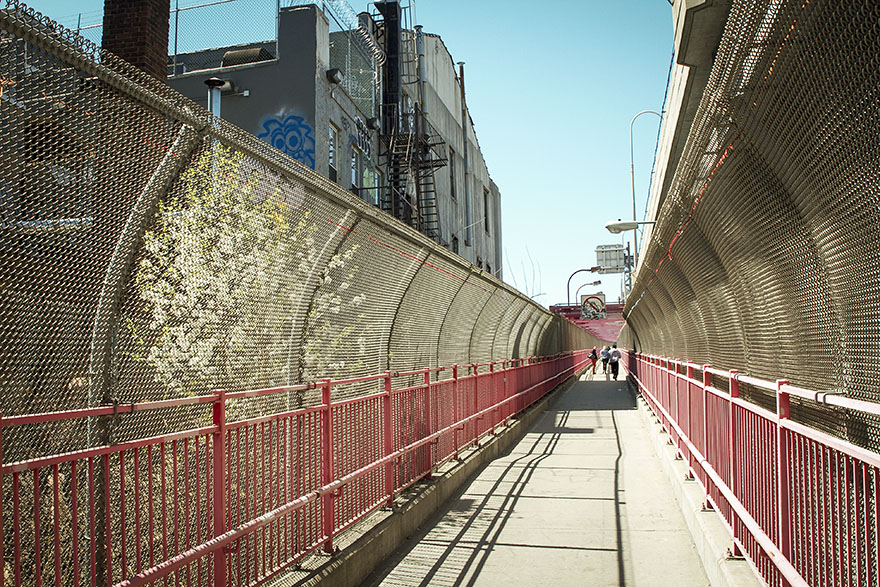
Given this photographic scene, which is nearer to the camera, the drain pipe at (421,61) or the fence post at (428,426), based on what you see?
the fence post at (428,426)

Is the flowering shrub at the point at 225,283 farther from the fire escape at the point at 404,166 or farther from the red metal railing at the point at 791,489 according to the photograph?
the fire escape at the point at 404,166

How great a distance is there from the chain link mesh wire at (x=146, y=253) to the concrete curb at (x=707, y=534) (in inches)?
121

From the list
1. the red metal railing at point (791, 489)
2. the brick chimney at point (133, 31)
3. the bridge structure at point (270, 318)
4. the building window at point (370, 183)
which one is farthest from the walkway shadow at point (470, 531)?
the building window at point (370, 183)

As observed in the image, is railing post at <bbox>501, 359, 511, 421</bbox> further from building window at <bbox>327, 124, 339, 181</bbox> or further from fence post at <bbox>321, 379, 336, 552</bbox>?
fence post at <bbox>321, 379, 336, 552</bbox>

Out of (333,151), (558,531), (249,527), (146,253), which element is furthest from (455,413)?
(333,151)

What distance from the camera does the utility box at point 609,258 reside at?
6762 cm

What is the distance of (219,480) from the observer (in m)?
4.05

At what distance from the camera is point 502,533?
716 cm

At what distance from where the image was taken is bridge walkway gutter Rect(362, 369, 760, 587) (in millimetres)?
5770

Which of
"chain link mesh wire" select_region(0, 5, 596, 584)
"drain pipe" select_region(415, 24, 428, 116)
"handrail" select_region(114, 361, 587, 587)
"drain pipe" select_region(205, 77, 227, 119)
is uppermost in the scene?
"drain pipe" select_region(415, 24, 428, 116)

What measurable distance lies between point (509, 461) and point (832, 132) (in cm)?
910

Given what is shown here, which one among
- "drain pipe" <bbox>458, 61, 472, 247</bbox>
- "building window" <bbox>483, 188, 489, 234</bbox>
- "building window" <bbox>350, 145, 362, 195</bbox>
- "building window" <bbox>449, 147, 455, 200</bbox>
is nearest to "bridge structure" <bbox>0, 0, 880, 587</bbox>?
"building window" <bbox>350, 145, 362, 195</bbox>

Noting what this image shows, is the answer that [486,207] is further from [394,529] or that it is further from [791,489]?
[791,489]

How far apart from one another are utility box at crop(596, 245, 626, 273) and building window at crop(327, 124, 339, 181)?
4985cm
